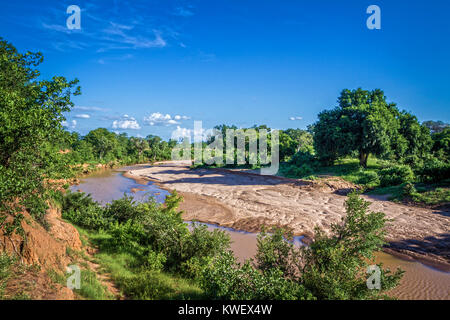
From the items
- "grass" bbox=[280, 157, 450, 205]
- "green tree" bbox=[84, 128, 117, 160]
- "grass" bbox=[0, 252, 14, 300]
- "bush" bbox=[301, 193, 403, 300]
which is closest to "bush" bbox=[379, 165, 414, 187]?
"grass" bbox=[280, 157, 450, 205]

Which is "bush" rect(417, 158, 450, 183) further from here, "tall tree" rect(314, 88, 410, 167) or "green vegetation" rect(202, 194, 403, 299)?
"green vegetation" rect(202, 194, 403, 299)

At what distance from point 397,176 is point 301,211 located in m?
12.2

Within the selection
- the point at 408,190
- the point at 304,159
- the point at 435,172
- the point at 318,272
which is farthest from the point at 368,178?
the point at 318,272

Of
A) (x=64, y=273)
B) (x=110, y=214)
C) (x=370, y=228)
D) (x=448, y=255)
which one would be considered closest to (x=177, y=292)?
(x=64, y=273)

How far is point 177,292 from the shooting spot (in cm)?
699

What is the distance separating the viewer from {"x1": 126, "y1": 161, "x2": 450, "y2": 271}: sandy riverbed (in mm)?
12578

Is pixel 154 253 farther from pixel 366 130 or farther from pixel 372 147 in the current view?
pixel 372 147

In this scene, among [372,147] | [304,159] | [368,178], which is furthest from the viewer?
[304,159]

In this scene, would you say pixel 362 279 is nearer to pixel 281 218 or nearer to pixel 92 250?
pixel 92 250

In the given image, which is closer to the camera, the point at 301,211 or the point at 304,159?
the point at 301,211

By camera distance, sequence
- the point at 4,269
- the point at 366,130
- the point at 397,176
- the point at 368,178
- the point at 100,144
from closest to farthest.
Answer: the point at 4,269 < the point at 397,176 < the point at 368,178 < the point at 366,130 < the point at 100,144

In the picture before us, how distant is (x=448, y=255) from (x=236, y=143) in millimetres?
40268

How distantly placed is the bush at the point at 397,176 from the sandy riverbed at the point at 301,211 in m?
3.46

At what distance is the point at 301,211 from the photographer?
18.2m
